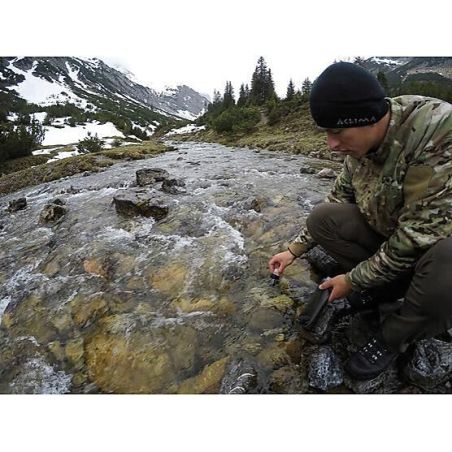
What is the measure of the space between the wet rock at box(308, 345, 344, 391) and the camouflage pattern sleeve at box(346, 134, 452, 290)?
0.72 metres

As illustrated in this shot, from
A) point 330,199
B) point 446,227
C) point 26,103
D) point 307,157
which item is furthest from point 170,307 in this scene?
point 26,103

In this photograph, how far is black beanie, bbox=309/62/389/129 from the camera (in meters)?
1.55

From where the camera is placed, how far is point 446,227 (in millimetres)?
1630

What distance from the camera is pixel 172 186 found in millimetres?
7270

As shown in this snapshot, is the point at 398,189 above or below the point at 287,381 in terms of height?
above

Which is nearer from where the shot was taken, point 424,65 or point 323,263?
point 323,263

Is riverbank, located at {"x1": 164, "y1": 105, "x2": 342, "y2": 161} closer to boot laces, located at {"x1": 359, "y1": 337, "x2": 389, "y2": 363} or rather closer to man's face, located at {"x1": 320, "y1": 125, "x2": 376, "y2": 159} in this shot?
boot laces, located at {"x1": 359, "y1": 337, "x2": 389, "y2": 363}

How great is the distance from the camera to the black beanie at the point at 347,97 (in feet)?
5.09

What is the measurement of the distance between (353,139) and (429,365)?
4.58ft

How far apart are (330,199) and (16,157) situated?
56.2 feet

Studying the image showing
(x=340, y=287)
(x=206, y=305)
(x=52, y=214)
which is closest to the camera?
(x=340, y=287)

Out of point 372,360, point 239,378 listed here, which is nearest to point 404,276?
point 372,360

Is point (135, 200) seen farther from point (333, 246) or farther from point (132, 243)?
point (333, 246)

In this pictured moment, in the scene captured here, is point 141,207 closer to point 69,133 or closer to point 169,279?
point 169,279
